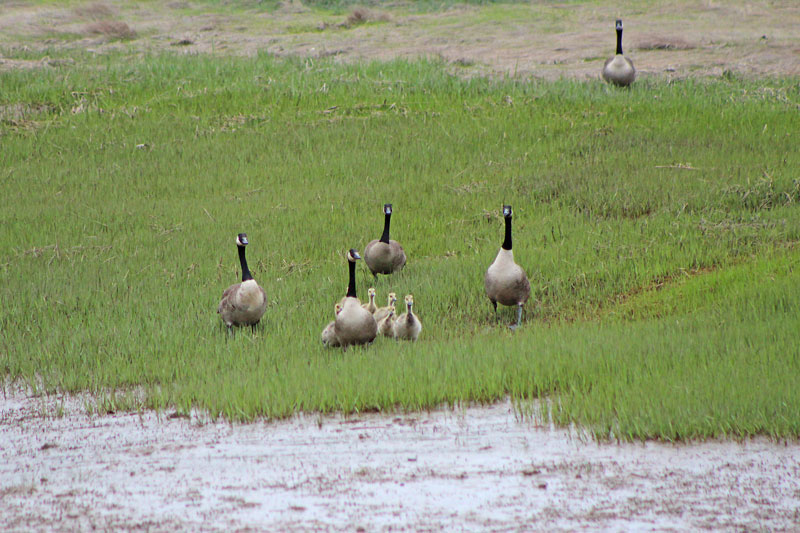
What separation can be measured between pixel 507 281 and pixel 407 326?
1.27 m

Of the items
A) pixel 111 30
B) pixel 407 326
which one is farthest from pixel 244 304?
pixel 111 30

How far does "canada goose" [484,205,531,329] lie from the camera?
1007cm

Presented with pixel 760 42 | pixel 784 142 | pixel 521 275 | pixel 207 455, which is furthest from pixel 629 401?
pixel 760 42

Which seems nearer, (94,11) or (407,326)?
(407,326)

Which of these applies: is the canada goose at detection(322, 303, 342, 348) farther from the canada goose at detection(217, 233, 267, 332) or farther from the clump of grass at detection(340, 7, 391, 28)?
the clump of grass at detection(340, 7, 391, 28)

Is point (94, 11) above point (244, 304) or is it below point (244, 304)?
above

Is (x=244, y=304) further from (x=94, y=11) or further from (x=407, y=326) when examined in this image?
(x=94, y=11)

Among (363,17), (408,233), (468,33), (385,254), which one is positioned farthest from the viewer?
(363,17)

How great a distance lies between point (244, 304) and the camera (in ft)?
32.8

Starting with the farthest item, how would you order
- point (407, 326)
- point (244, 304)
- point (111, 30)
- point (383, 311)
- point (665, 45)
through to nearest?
1. point (111, 30)
2. point (665, 45)
3. point (383, 311)
4. point (244, 304)
5. point (407, 326)

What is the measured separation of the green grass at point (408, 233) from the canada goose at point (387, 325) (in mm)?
400

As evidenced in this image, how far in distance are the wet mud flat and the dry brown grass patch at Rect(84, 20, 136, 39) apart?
85.0 feet

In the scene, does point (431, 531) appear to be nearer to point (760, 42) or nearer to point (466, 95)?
point (466, 95)

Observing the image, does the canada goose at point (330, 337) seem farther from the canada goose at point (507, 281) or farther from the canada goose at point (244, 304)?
the canada goose at point (507, 281)
